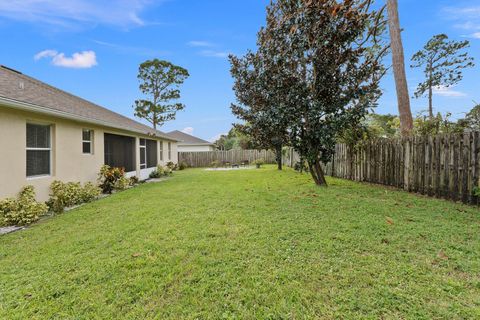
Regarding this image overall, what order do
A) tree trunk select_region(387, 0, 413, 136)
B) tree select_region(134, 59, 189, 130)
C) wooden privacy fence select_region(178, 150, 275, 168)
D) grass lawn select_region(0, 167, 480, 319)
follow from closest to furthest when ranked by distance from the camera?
1. grass lawn select_region(0, 167, 480, 319)
2. tree trunk select_region(387, 0, 413, 136)
3. wooden privacy fence select_region(178, 150, 275, 168)
4. tree select_region(134, 59, 189, 130)

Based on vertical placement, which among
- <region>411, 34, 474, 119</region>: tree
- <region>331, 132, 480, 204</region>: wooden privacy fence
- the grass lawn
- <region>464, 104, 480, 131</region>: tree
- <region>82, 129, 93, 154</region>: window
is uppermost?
<region>411, 34, 474, 119</region>: tree

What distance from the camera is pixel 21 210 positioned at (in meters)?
4.98

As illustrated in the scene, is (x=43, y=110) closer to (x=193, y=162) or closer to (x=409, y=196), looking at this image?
(x=409, y=196)

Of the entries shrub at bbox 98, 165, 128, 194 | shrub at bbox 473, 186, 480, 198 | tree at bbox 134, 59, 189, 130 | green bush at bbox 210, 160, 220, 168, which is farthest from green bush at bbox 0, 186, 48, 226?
tree at bbox 134, 59, 189, 130

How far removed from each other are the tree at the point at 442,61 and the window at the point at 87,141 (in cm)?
2216

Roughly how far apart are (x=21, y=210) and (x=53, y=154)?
2.04 meters

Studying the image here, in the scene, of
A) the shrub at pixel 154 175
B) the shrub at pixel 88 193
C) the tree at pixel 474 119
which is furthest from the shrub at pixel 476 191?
the shrub at pixel 154 175

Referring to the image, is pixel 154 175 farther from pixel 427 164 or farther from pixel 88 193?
pixel 427 164

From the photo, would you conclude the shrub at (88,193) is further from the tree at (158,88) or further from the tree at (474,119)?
the tree at (158,88)

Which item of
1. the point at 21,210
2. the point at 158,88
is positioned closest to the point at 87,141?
the point at 21,210

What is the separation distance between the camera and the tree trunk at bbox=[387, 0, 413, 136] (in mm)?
7777

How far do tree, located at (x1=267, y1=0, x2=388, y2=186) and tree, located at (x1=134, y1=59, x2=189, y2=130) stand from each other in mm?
20801

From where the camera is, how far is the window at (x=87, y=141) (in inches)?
318

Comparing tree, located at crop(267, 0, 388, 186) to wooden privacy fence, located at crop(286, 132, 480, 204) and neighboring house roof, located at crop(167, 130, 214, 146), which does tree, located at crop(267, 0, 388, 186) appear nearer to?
wooden privacy fence, located at crop(286, 132, 480, 204)
